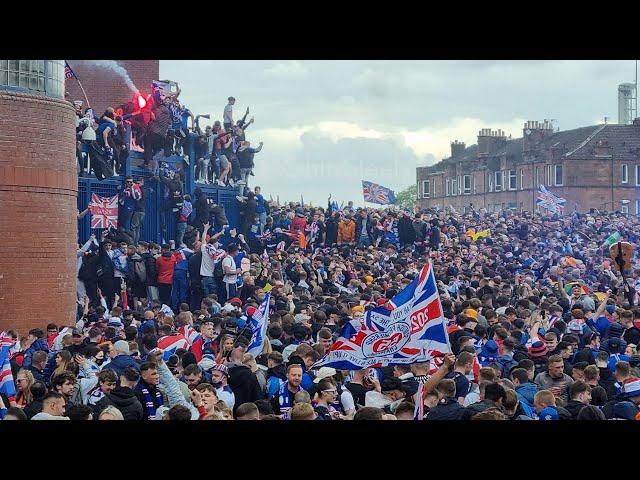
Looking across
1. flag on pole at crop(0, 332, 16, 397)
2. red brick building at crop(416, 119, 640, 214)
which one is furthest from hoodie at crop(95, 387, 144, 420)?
red brick building at crop(416, 119, 640, 214)

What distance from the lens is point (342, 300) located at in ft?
47.5

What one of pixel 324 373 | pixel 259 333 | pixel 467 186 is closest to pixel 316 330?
pixel 259 333

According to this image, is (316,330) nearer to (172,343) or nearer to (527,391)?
(172,343)

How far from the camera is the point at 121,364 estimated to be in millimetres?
9461

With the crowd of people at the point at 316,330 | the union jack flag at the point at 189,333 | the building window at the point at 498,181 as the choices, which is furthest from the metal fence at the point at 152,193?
the building window at the point at 498,181

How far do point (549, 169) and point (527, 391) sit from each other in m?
28.0

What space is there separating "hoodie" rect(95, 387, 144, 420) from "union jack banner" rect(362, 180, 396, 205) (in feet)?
57.2

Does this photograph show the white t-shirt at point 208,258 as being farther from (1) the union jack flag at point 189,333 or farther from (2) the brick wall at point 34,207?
(1) the union jack flag at point 189,333

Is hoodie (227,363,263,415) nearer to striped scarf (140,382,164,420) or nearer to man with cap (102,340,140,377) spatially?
striped scarf (140,382,164,420)

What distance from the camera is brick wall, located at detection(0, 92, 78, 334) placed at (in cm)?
1409
